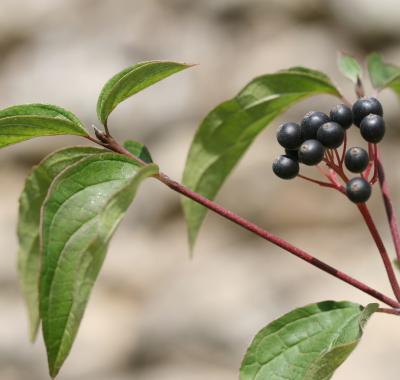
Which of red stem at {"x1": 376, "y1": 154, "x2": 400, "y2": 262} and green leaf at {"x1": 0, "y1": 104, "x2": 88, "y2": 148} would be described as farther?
red stem at {"x1": 376, "y1": 154, "x2": 400, "y2": 262}

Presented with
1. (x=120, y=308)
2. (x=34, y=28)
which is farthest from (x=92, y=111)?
(x=120, y=308)

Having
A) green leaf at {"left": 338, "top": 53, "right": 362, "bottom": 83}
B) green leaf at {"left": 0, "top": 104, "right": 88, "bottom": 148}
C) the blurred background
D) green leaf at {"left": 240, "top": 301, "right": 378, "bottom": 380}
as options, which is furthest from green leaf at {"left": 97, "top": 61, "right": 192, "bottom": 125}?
Answer: the blurred background

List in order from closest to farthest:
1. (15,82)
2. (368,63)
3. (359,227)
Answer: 1. (368,63)
2. (359,227)
3. (15,82)

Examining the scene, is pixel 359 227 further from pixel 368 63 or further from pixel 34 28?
pixel 368 63

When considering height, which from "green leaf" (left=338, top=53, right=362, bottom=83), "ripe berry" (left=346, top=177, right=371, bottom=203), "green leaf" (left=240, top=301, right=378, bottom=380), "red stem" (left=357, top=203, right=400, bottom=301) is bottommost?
"green leaf" (left=240, top=301, right=378, bottom=380)

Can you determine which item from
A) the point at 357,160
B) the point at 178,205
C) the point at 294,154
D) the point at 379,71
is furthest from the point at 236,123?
the point at 178,205

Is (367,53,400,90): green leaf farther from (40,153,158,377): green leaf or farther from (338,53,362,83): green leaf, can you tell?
(40,153,158,377): green leaf

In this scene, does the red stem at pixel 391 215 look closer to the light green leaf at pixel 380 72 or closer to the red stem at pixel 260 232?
the red stem at pixel 260 232

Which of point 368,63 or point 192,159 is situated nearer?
point 192,159
